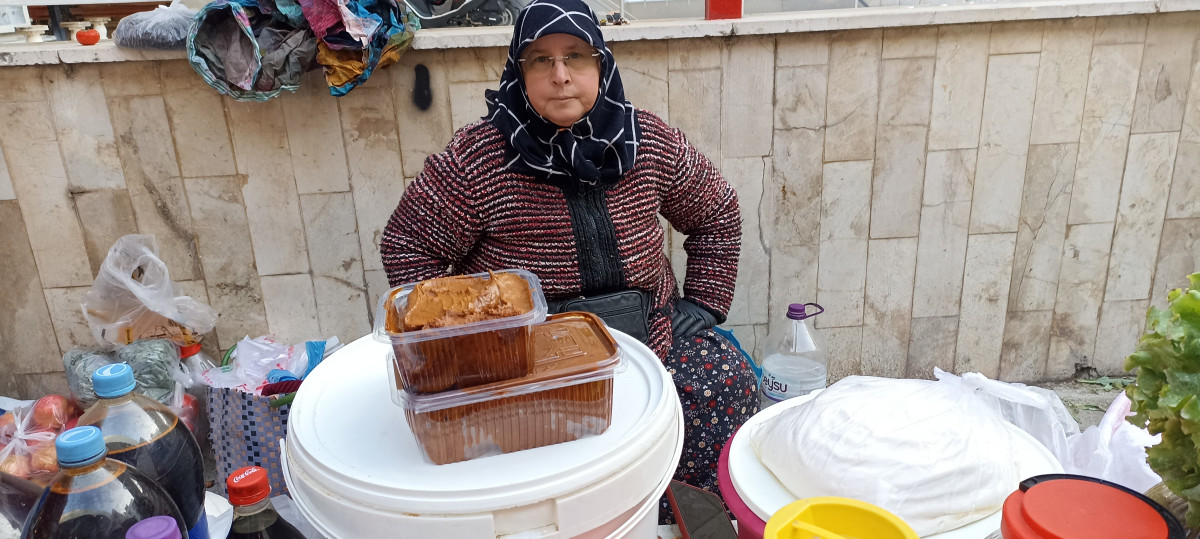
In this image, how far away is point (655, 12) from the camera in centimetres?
274


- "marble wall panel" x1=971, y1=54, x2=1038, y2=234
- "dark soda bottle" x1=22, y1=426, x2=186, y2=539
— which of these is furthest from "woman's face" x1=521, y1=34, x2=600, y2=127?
"marble wall panel" x1=971, y1=54, x2=1038, y2=234

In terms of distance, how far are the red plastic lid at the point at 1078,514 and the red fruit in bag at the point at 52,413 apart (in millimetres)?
2557

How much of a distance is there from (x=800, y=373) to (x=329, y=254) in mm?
1927

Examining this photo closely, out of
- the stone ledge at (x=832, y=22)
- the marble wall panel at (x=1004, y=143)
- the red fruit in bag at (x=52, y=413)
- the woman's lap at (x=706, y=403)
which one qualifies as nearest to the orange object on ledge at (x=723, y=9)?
the stone ledge at (x=832, y=22)

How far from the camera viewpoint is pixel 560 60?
1786mm

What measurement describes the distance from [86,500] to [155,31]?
1.94 meters

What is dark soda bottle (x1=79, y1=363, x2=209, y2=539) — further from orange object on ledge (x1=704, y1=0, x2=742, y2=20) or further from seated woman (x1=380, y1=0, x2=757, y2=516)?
orange object on ledge (x1=704, y1=0, x2=742, y2=20)

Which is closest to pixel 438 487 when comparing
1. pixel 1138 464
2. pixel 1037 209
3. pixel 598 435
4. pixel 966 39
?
pixel 598 435

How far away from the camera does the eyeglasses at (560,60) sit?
1.80 metres

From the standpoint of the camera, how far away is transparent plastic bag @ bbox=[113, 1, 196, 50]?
231 centimetres

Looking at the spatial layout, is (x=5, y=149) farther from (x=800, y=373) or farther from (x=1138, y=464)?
(x=1138, y=464)

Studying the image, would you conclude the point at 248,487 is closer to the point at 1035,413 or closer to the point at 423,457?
the point at 423,457

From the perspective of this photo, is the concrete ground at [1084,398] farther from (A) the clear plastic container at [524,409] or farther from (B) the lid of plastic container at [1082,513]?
(B) the lid of plastic container at [1082,513]

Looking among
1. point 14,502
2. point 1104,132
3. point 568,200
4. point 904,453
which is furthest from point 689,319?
point 1104,132
